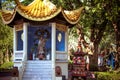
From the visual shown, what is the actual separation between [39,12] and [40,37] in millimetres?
2731

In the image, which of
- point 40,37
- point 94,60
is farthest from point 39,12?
point 94,60

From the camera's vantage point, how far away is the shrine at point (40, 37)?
18.7 meters

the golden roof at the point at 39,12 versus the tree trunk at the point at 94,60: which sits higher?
the golden roof at the point at 39,12

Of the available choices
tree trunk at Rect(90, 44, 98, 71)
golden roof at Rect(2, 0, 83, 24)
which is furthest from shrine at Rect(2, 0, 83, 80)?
tree trunk at Rect(90, 44, 98, 71)

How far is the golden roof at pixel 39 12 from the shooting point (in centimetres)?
1886

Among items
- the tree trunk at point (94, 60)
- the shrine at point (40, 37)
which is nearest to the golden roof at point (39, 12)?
the shrine at point (40, 37)

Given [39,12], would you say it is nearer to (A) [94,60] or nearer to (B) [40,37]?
(B) [40,37]

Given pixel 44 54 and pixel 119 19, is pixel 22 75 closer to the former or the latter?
pixel 44 54

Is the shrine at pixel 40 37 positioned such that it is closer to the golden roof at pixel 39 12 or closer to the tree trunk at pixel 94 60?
the golden roof at pixel 39 12

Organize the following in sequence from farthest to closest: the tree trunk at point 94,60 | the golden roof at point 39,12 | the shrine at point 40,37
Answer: the tree trunk at point 94,60 → the golden roof at point 39,12 → the shrine at point 40,37

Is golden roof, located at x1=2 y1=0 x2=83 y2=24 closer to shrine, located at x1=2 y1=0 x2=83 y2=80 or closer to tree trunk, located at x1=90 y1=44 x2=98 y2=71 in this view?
shrine, located at x1=2 y1=0 x2=83 y2=80

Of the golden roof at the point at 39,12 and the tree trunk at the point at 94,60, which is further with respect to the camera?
the tree trunk at the point at 94,60

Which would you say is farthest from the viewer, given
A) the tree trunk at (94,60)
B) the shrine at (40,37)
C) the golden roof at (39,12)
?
the tree trunk at (94,60)

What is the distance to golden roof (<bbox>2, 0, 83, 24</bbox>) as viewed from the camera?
18.9m
